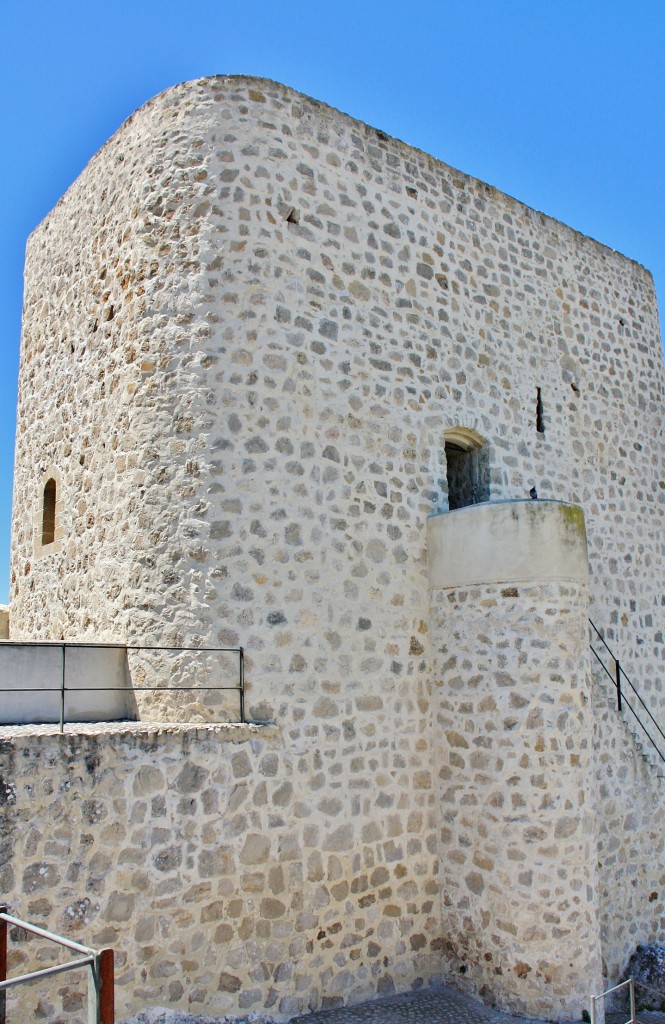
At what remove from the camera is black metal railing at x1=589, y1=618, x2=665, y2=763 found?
9.20 metres

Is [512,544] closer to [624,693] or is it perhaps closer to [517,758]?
[517,758]

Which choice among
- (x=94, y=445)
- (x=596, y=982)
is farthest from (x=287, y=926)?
(x=94, y=445)

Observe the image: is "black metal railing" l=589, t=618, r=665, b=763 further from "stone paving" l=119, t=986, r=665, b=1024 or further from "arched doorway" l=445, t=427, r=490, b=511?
"stone paving" l=119, t=986, r=665, b=1024

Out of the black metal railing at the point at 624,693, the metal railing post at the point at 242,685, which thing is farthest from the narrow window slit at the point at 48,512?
the black metal railing at the point at 624,693

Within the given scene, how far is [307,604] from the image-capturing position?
6.88 m

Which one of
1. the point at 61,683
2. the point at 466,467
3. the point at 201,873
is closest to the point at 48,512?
the point at 61,683

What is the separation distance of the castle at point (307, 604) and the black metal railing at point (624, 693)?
54cm

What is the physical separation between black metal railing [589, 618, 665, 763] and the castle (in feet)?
1.78

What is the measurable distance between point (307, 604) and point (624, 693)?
440cm

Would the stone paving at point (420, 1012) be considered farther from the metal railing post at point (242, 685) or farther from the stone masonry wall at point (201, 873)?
the metal railing post at point (242, 685)

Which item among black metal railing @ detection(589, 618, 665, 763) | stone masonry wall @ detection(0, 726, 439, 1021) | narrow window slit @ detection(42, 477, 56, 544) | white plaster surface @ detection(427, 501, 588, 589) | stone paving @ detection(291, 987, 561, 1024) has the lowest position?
stone paving @ detection(291, 987, 561, 1024)

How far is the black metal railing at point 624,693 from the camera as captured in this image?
920cm

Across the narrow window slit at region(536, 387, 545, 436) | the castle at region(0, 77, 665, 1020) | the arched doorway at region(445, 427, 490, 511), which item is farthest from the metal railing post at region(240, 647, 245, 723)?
the narrow window slit at region(536, 387, 545, 436)

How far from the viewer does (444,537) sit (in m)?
7.67
